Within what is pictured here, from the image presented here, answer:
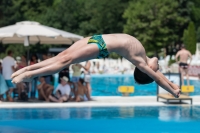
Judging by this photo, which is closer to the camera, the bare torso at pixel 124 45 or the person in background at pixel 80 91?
the bare torso at pixel 124 45

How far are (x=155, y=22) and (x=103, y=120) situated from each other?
32168 millimetres

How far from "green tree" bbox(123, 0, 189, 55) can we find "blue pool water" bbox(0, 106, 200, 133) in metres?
30.1

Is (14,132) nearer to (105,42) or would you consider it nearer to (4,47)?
(105,42)

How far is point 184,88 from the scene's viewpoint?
15297 millimetres

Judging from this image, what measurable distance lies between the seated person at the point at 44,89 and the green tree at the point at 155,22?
29.3m

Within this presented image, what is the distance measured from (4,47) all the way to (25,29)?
38488 millimetres

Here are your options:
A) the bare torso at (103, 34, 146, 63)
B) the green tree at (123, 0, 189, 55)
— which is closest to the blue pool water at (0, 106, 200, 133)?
the bare torso at (103, 34, 146, 63)

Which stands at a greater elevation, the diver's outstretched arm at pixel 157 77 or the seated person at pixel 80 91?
the diver's outstretched arm at pixel 157 77

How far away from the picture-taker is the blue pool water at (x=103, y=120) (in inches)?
358

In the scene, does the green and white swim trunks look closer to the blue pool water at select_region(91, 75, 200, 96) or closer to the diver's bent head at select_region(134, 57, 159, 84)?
the diver's bent head at select_region(134, 57, 159, 84)

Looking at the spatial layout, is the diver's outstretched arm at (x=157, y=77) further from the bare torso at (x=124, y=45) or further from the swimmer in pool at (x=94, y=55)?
the bare torso at (x=124, y=45)

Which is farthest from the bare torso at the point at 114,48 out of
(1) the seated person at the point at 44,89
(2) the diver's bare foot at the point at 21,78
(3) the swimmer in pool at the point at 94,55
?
(1) the seated person at the point at 44,89

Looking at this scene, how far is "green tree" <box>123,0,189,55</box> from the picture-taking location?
41.9m

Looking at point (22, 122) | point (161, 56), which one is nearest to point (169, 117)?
point (22, 122)
